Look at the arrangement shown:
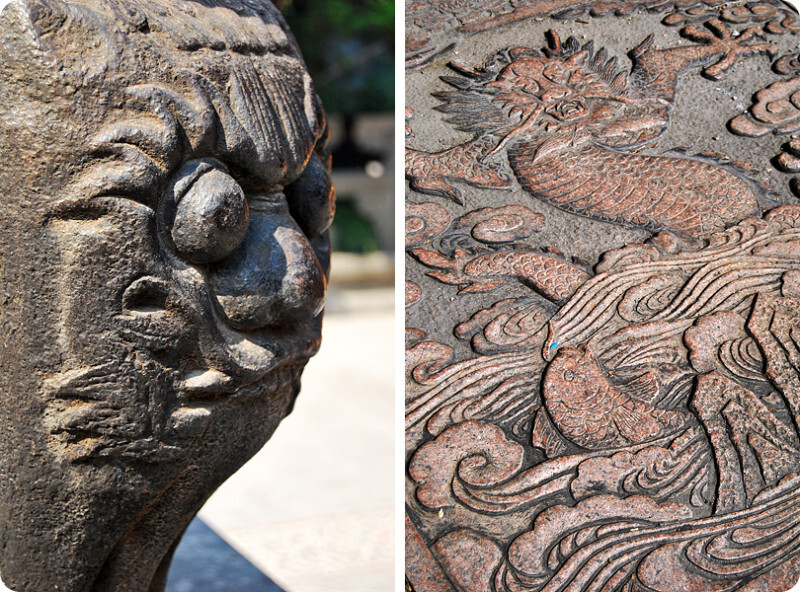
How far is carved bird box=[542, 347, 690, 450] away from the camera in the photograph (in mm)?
1386

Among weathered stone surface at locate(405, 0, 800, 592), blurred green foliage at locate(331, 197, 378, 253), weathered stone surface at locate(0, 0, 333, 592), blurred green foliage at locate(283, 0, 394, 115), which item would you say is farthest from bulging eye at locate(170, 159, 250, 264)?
blurred green foliage at locate(283, 0, 394, 115)

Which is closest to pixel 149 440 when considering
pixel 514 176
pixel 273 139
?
pixel 273 139

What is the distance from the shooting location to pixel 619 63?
1772 mm

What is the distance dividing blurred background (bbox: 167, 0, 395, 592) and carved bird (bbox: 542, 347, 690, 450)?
96 cm

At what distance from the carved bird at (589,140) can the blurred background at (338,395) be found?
2.28ft

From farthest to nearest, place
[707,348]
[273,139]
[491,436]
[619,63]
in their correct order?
[619,63]
[707,348]
[491,436]
[273,139]

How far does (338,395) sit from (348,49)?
3.83 meters

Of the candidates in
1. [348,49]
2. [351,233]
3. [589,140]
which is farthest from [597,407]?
[348,49]

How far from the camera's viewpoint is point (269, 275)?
1200mm

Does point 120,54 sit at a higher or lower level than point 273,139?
higher

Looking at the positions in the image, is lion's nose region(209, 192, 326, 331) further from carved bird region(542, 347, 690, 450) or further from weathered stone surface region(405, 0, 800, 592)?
carved bird region(542, 347, 690, 450)

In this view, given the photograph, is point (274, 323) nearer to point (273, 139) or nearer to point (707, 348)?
point (273, 139)

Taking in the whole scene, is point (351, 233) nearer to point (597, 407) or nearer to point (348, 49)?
point (348, 49)

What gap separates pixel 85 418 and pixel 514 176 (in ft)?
2.87
